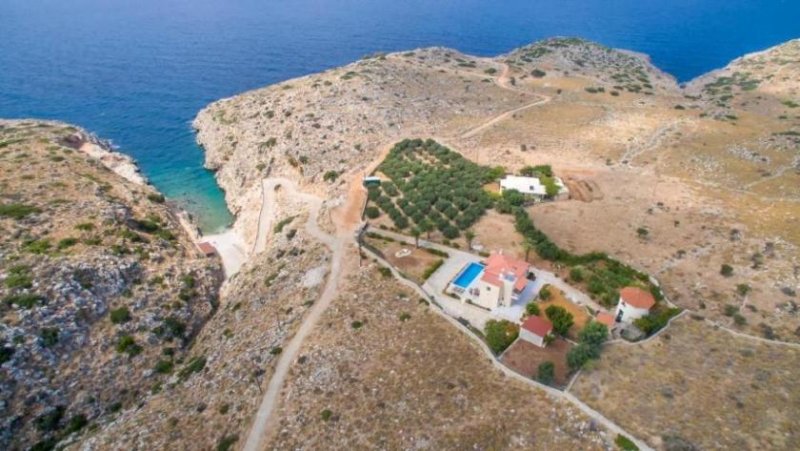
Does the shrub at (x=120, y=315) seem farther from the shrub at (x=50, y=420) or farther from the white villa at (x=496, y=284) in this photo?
the white villa at (x=496, y=284)

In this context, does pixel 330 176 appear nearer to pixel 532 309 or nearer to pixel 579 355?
pixel 532 309

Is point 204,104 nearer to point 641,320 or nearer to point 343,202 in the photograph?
point 343,202

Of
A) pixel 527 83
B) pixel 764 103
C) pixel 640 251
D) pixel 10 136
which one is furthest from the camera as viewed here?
pixel 527 83

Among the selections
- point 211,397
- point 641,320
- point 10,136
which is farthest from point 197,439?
point 10,136

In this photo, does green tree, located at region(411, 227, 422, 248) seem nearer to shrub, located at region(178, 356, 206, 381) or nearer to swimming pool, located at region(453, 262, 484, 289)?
swimming pool, located at region(453, 262, 484, 289)

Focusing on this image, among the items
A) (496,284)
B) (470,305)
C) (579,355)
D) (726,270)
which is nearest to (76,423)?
(470,305)

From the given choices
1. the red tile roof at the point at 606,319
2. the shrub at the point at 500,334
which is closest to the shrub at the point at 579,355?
the red tile roof at the point at 606,319
